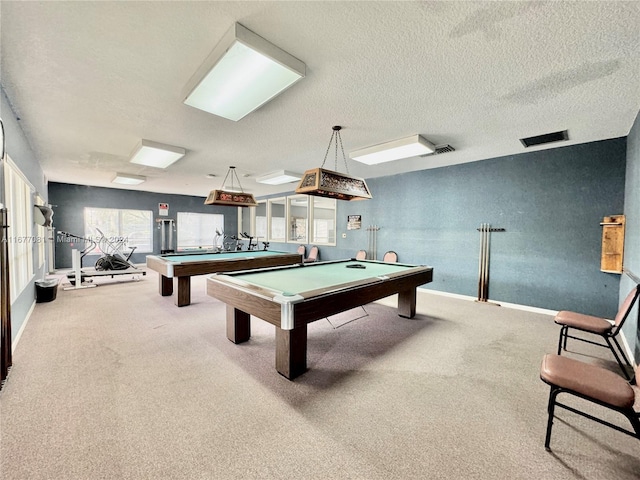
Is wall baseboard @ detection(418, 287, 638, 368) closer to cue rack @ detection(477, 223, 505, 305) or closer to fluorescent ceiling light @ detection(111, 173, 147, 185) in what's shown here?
cue rack @ detection(477, 223, 505, 305)

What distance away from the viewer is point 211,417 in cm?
185

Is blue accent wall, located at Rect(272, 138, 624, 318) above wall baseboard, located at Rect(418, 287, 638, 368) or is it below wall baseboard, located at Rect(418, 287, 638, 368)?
above

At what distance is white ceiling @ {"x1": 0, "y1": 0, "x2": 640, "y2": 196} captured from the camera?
5.41ft

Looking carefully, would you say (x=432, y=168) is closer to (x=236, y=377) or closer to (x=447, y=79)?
(x=447, y=79)

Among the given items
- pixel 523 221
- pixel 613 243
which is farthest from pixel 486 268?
pixel 613 243

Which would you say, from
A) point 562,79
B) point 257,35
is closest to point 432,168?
point 562,79

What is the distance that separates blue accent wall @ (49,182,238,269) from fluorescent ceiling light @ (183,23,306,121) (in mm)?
8200

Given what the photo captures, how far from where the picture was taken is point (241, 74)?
6.87ft

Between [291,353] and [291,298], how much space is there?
1.88 feet

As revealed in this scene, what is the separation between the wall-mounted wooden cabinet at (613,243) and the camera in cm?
351

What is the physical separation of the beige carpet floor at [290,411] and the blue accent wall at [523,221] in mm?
1520

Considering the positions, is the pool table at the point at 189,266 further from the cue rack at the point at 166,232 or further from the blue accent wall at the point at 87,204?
the blue accent wall at the point at 87,204

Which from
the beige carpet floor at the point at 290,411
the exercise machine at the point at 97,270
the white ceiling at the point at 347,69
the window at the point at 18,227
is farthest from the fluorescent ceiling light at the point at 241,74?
the exercise machine at the point at 97,270

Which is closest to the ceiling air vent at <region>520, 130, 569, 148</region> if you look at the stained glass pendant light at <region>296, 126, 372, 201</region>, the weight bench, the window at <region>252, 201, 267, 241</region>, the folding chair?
the folding chair
